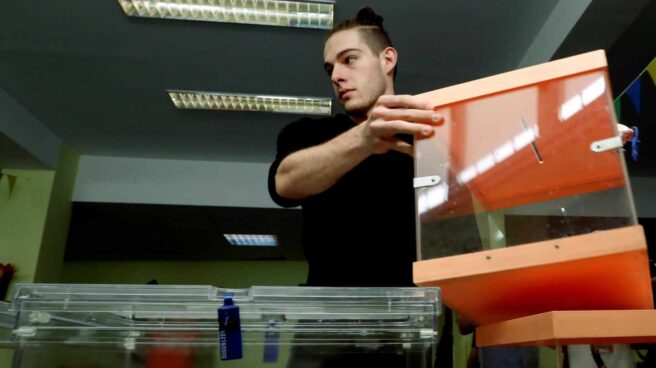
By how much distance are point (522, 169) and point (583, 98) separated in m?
0.11

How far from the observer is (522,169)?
0.69 m

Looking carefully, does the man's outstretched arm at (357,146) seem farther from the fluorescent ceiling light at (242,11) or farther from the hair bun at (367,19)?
the fluorescent ceiling light at (242,11)

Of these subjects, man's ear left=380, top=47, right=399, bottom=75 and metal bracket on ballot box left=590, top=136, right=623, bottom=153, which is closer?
metal bracket on ballot box left=590, top=136, right=623, bottom=153

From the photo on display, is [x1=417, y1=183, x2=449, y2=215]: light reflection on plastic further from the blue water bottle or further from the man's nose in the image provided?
the man's nose

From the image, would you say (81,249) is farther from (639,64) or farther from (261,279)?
(639,64)

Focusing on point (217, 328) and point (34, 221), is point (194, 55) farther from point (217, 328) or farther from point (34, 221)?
point (217, 328)

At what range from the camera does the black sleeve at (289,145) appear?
1.08 metres

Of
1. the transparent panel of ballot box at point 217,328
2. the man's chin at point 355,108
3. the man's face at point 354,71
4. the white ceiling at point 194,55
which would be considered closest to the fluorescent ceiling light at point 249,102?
the white ceiling at point 194,55

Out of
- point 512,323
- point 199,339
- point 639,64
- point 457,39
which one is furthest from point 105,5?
point 639,64

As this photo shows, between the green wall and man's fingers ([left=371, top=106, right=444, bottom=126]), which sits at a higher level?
the green wall

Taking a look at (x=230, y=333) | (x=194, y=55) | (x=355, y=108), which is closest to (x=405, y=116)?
(x=230, y=333)

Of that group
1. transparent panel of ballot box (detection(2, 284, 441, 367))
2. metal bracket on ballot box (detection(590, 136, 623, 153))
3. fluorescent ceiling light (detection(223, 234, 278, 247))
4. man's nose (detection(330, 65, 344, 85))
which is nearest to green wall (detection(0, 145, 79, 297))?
fluorescent ceiling light (detection(223, 234, 278, 247))

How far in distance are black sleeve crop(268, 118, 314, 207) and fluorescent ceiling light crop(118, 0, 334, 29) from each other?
4.13ft

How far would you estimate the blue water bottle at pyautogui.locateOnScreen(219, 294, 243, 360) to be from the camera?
556mm
